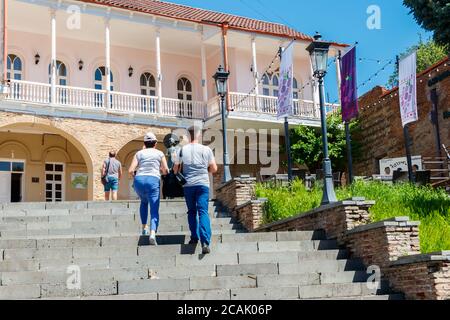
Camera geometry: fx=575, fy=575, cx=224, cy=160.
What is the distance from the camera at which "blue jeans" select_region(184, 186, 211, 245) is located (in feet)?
24.6

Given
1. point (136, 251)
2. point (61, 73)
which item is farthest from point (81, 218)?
point (61, 73)

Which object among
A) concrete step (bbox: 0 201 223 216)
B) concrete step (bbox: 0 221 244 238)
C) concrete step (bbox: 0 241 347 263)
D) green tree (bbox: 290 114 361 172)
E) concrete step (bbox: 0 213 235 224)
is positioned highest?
green tree (bbox: 290 114 361 172)

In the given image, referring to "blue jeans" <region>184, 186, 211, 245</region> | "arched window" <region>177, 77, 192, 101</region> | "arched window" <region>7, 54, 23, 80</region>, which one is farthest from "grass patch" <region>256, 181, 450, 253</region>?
"arched window" <region>177, 77, 192, 101</region>

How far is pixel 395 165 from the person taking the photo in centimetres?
2114

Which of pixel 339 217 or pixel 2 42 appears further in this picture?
pixel 2 42

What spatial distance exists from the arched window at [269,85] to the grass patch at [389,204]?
11934 mm

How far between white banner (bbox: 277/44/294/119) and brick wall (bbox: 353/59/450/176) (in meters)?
6.16

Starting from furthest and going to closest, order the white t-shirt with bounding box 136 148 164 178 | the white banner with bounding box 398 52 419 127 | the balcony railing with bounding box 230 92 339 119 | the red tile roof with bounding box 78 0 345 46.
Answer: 1. the balcony railing with bounding box 230 92 339 119
2. the red tile roof with bounding box 78 0 345 46
3. the white banner with bounding box 398 52 419 127
4. the white t-shirt with bounding box 136 148 164 178

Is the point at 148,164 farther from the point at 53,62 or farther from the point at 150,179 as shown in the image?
the point at 53,62

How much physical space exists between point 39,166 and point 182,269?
16.2m

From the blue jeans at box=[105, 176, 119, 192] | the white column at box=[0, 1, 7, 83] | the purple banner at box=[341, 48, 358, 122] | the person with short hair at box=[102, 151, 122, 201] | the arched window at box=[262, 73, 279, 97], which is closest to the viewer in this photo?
the person with short hair at box=[102, 151, 122, 201]

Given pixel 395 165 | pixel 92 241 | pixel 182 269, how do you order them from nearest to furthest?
pixel 182 269
pixel 92 241
pixel 395 165

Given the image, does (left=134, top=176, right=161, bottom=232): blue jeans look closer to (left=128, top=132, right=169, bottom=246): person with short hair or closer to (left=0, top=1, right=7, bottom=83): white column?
(left=128, top=132, right=169, bottom=246): person with short hair

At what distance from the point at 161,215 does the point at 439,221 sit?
5128 mm
